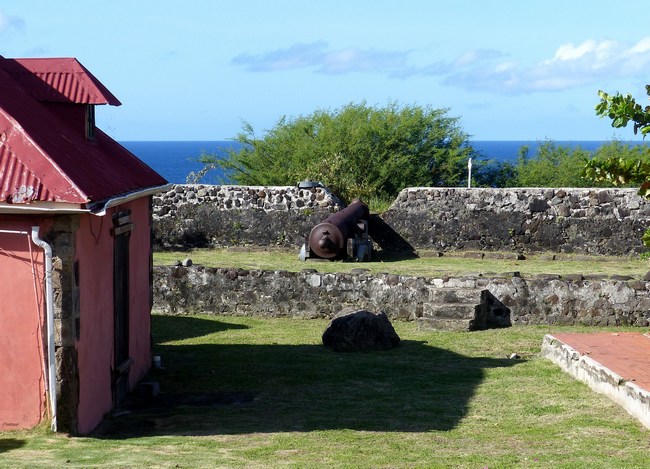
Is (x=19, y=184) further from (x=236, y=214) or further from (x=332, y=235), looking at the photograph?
(x=236, y=214)

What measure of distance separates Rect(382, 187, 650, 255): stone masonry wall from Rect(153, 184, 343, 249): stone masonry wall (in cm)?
213

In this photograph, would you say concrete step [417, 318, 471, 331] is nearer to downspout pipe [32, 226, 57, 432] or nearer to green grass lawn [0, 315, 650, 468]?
green grass lawn [0, 315, 650, 468]

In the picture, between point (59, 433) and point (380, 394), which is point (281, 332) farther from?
point (59, 433)

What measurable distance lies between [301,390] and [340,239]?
11.0 metres

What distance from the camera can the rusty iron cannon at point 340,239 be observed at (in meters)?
24.0

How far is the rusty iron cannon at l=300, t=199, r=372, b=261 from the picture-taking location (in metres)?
24.0

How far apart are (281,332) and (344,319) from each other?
1.97 m

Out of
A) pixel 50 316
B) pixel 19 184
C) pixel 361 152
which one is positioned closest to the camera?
pixel 19 184

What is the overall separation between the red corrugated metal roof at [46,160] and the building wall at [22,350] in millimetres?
867

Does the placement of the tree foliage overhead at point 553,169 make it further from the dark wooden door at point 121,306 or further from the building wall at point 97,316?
the dark wooden door at point 121,306

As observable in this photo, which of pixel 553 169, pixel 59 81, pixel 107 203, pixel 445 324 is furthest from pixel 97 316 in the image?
pixel 553 169

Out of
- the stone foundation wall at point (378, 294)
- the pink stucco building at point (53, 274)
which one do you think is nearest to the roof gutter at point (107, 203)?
the pink stucco building at point (53, 274)

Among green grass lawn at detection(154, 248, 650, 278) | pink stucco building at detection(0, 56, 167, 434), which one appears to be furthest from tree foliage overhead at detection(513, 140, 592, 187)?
pink stucco building at detection(0, 56, 167, 434)

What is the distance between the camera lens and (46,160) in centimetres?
1024
